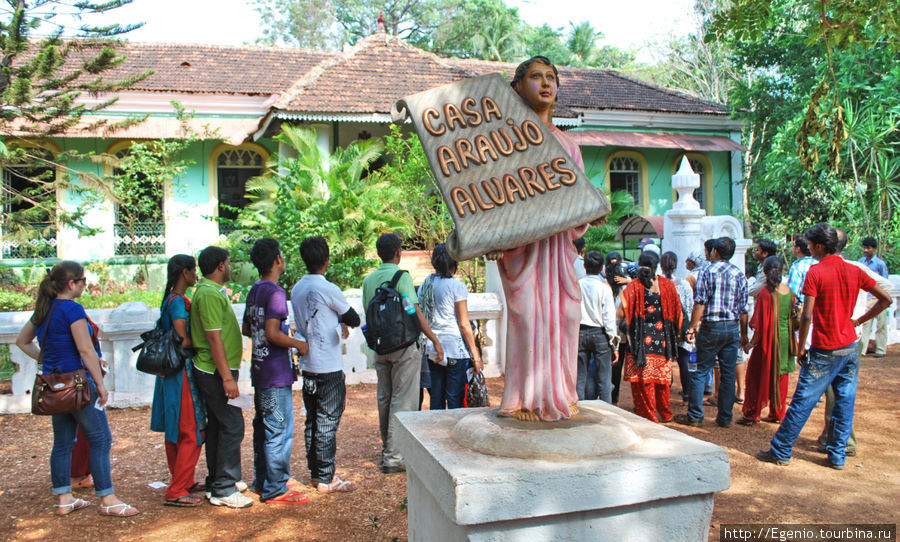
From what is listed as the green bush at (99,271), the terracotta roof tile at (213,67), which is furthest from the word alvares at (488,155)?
the terracotta roof tile at (213,67)

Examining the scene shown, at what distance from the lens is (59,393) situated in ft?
13.1

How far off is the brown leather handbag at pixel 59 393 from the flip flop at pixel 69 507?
663 mm

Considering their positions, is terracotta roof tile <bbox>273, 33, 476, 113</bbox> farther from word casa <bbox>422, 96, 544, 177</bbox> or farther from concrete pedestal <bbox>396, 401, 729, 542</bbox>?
concrete pedestal <bbox>396, 401, 729, 542</bbox>

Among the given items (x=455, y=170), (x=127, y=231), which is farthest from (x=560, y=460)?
(x=127, y=231)

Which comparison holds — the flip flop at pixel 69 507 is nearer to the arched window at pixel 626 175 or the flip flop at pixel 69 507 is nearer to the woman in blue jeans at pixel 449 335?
the woman in blue jeans at pixel 449 335

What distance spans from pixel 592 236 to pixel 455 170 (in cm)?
1257

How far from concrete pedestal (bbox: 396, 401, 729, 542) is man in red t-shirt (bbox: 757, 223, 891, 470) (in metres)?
2.60

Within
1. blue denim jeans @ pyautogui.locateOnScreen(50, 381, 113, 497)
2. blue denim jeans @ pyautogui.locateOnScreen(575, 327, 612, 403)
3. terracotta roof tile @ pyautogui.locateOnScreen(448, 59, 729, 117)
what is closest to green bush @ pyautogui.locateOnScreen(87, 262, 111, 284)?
terracotta roof tile @ pyautogui.locateOnScreen(448, 59, 729, 117)

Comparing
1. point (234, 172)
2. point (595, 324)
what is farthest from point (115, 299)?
point (595, 324)

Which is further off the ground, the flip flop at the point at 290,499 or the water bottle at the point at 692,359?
the water bottle at the point at 692,359

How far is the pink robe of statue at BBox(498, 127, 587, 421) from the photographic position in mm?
2803

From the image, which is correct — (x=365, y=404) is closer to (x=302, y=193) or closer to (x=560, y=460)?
(x=560, y=460)

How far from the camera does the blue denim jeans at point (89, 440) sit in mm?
4172

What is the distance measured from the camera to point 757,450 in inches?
214
